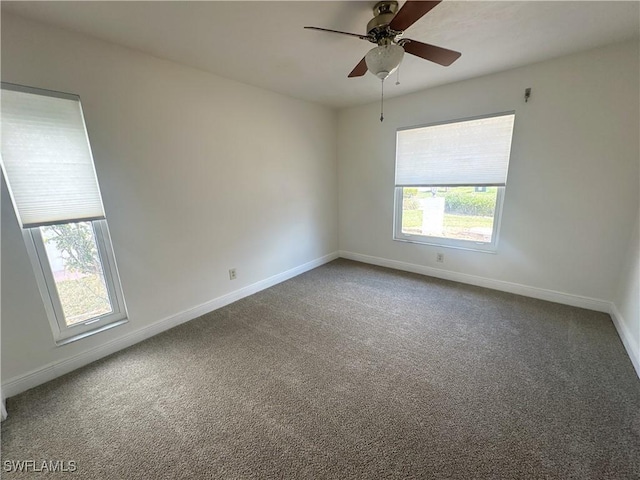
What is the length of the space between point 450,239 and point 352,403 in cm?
250

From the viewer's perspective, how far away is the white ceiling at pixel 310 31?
5.05 ft

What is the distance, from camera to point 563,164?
97.0 inches

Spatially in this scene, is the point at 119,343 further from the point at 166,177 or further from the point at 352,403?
the point at 352,403

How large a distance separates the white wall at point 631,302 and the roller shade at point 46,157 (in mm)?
4071

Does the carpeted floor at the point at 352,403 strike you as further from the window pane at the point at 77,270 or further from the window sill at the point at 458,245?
the window sill at the point at 458,245

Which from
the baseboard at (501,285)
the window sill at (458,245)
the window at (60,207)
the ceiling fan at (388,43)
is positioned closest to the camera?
the ceiling fan at (388,43)

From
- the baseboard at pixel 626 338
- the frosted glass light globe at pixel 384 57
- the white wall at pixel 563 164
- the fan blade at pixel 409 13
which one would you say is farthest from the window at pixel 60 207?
the baseboard at pixel 626 338

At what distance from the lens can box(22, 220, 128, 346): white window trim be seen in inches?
67.6

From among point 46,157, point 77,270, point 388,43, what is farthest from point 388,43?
point 77,270

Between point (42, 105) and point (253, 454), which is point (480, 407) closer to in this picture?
point (253, 454)

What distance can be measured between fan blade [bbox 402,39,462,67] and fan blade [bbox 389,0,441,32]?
15 centimetres

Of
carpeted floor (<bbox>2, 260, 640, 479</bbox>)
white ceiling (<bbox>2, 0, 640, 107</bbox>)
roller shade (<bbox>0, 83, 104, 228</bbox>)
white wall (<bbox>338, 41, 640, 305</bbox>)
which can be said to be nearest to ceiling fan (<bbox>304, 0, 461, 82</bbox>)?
white ceiling (<bbox>2, 0, 640, 107</bbox>)

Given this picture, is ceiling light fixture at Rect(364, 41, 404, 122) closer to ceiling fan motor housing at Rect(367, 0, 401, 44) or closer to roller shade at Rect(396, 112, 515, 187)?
ceiling fan motor housing at Rect(367, 0, 401, 44)

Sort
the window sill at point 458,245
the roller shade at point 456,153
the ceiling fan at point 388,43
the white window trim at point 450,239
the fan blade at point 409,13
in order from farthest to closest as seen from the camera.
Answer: the window sill at point 458,245, the white window trim at point 450,239, the roller shade at point 456,153, the ceiling fan at point 388,43, the fan blade at point 409,13
